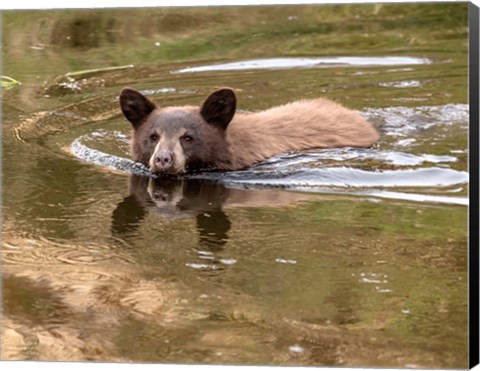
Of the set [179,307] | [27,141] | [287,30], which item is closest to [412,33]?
[287,30]

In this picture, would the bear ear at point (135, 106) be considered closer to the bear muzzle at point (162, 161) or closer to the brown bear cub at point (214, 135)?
the brown bear cub at point (214, 135)

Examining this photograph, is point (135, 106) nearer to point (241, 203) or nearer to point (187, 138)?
point (187, 138)

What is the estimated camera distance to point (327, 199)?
7.16m

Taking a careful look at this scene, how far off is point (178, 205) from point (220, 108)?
3.28 ft

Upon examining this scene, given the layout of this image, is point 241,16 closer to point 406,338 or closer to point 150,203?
point 150,203

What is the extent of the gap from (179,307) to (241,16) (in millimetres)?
2159

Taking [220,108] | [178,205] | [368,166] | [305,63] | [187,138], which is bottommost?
[178,205]

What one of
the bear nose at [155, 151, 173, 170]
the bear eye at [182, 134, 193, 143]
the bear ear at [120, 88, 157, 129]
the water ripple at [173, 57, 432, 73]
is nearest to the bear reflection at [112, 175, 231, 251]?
the bear nose at [155, 151, 173, 170]

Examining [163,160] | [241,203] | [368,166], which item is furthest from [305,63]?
[241,203]

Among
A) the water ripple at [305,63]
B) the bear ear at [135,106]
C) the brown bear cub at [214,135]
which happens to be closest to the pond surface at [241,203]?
the water ripple at [305,63]

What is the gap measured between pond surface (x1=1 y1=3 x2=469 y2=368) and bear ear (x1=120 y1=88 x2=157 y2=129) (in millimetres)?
318

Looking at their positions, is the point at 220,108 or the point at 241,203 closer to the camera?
the point at 241,203

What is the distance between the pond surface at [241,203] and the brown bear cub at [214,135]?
0.12 metres

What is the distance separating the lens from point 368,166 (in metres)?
7.93
